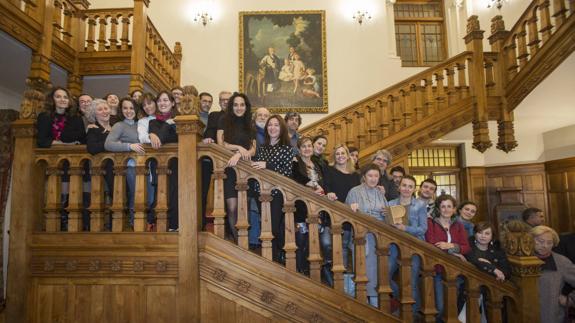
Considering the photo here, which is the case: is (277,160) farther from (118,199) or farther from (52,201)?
(52,201)

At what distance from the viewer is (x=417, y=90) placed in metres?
5.97

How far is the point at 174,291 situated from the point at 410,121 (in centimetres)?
455

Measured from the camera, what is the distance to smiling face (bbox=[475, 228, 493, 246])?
2.96 meters

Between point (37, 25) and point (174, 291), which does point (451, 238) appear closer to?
point (174, 291)

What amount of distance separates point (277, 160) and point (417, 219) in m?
1.25

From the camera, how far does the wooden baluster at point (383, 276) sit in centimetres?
264

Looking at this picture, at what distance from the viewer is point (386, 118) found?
5.86 metres

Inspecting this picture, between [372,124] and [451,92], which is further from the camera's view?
[451,92]

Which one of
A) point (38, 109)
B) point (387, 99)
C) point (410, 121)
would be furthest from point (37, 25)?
point (410, 121)

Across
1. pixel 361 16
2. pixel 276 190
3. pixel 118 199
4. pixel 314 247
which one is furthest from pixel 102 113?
pixel 361 16

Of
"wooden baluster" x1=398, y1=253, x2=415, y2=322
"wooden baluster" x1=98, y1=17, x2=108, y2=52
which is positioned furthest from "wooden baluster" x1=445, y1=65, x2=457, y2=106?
"wooden baluster" x1=98, y1=17, x2=108, y2=52

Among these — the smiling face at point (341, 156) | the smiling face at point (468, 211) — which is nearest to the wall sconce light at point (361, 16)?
the smiling face at point (341, 156)

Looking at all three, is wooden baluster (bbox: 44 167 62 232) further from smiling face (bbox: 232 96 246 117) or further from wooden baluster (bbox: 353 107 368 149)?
wooden baluster (bbox: 353 107 368 149)

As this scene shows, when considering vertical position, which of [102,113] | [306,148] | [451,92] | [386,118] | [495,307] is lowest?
[495,307]
